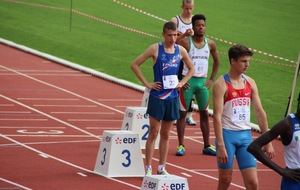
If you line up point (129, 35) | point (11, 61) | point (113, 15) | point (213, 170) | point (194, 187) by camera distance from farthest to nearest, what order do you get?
point (113, 15) < point (129, 35) < point (11, 61) < point (213, 170) < point (194, 187)

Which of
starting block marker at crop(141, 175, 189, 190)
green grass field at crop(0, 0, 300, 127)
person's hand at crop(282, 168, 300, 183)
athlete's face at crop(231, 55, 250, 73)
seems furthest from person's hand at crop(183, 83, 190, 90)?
person's hand at crop(282, 168, 300, 183)

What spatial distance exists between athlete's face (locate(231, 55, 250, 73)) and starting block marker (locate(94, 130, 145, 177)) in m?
3.93

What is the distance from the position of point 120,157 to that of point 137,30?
18.3 m

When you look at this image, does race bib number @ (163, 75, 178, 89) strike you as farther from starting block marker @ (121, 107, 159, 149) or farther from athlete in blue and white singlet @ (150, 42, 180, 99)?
starting block marker @ (121, 107, 159, 149)

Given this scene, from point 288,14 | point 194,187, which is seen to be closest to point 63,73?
point 194,187

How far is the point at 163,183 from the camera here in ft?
41.3

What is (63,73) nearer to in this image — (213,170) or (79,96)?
(79,96)

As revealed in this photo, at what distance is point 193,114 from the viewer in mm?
21906

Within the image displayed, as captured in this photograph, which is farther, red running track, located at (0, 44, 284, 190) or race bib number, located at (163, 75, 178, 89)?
red running track, located at (0, 44, 284, 190)

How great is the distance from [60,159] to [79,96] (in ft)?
20.9

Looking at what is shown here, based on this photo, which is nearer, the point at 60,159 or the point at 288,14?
the point at 60,159

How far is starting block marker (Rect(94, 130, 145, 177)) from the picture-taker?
15.8 m

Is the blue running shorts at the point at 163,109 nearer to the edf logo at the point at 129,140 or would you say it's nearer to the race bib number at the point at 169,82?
the race bib number at the point at 169,82

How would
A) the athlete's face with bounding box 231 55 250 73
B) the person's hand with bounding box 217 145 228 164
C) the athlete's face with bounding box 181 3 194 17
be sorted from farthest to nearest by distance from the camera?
the athlete's face with bounding box 181 3 194 17 < the athlete's face with bounding box 231 55 250 73 < the person's hand with bounding box 217 145 228 164
